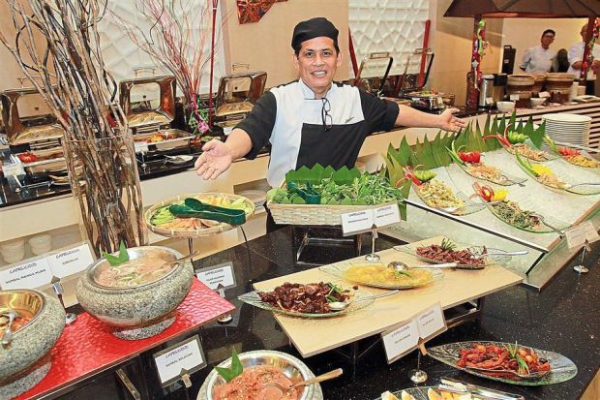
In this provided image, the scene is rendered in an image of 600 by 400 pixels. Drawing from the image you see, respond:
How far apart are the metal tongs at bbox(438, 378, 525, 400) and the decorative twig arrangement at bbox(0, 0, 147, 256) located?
3.14 ft

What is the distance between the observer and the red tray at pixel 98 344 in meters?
0.94

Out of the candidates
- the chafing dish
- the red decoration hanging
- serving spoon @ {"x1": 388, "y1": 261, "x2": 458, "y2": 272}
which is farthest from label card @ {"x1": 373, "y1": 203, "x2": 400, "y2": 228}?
the red decoration hanging

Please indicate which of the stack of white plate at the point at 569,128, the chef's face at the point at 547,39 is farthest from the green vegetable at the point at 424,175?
the chef's face at the point at 547,39

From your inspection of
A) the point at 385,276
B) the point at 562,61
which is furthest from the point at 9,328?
the point at 562,61

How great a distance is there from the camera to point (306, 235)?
1763 mm

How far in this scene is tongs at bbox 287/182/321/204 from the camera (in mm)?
1581

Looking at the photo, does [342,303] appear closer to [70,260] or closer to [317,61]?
[70,260]

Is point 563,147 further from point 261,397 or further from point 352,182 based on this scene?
point 261,397

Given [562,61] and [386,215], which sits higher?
[562,61]

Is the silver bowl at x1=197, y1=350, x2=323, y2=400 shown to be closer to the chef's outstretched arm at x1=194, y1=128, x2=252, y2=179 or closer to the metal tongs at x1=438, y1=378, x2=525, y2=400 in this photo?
the metal tongs at x1=438, y1=378, x2=525, y2=400

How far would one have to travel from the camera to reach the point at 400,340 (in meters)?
1.14

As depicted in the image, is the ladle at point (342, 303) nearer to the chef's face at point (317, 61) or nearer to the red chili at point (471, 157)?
the chef's face at point (317, 61)

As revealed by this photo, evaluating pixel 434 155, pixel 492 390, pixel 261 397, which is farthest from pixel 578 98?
pixel 261 397

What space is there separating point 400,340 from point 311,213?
1.86ft
